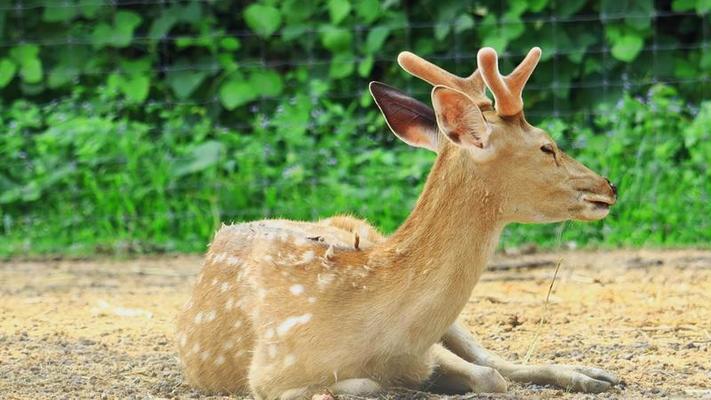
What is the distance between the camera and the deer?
4.75 metres

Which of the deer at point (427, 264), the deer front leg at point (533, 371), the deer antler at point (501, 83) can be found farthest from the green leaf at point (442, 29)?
the deer antler at point (501, 83)

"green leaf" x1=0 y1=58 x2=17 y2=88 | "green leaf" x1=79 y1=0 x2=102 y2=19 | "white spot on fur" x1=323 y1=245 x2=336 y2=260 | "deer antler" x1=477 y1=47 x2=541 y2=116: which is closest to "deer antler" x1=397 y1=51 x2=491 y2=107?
"deer antler" x1=477 y1=47 x2=541 y2=116

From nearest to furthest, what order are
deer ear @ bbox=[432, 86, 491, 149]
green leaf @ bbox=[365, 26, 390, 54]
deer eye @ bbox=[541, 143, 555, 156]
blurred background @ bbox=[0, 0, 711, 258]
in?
deer ear @ bbox=[432, 86, 491, 149] → deer eye @ bbox=[541, 143, 555, 156] → blurred background @ bbox=[0, 0, 711, 258] → green leaf @ bbox=[365, 26, 390, 54]

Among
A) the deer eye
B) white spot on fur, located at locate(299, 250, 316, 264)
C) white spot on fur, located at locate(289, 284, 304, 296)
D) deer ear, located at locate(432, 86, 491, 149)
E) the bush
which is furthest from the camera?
the bush

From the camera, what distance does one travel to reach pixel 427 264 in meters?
4.77

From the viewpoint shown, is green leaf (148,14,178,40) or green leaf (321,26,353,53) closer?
green leaf (321,26,353,53)

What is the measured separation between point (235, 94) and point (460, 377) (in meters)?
5.47

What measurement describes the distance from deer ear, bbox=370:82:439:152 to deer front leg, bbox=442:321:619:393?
913 millimetres

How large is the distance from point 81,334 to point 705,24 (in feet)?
18.1

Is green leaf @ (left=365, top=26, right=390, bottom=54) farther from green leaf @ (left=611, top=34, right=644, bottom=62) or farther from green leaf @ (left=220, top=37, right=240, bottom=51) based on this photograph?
green leaf @ (left=611, top=34, right=644, bottom=62)

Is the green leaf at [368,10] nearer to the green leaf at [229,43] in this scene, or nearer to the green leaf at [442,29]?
the green leaf at [442,29]

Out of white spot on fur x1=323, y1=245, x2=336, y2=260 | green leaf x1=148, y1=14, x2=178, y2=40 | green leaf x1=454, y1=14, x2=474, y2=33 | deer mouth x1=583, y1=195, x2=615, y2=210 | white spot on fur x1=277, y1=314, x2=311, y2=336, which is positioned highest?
green leaf x1=454, y1=14, x2=474, y2=33

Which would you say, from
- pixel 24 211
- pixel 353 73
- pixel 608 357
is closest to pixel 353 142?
pixel 353 73

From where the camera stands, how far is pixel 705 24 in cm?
1013
